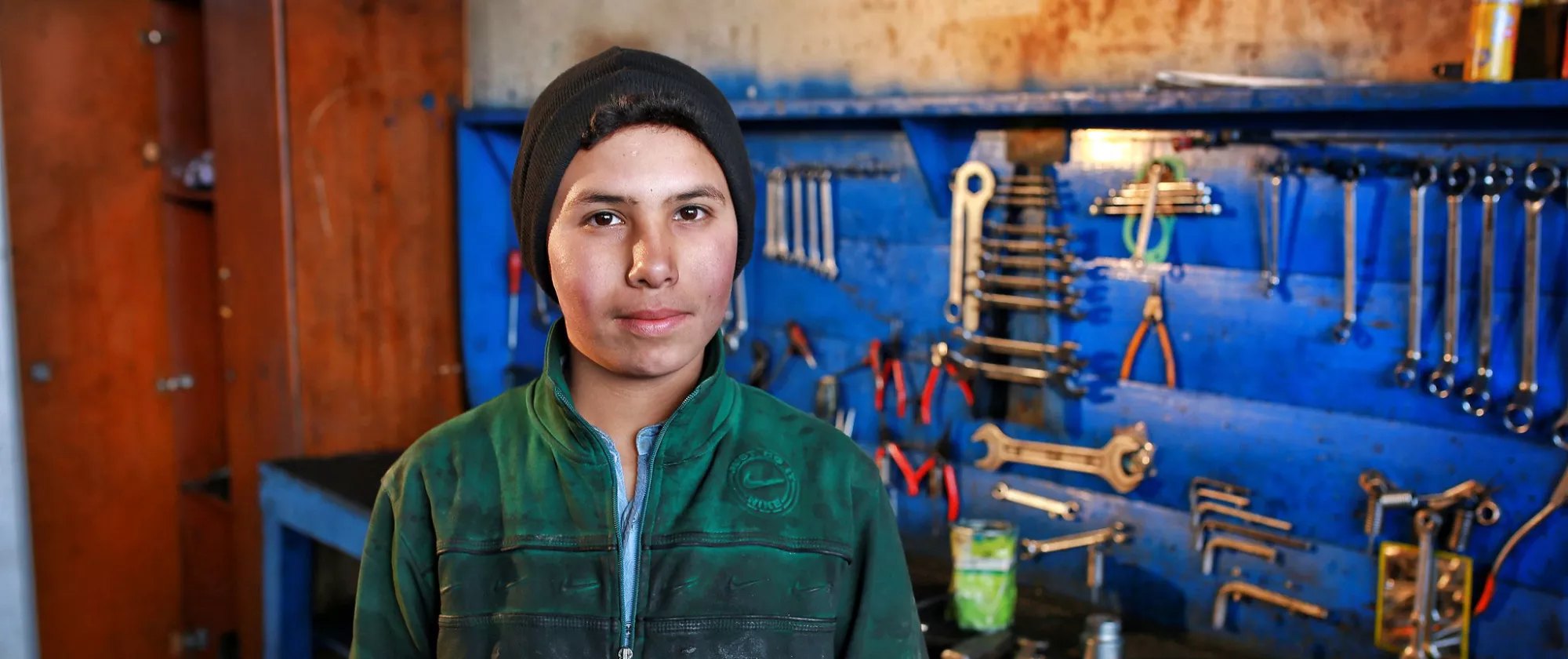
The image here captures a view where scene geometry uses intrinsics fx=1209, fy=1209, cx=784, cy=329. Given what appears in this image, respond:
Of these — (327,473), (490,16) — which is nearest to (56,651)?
(327,473)

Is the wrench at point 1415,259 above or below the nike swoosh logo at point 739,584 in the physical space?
above

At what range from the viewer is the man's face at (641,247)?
87cm

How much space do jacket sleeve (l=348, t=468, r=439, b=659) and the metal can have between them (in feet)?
3.69

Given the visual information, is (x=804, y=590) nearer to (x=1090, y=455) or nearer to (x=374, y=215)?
(x=1090, y=455)

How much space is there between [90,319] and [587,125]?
227cm

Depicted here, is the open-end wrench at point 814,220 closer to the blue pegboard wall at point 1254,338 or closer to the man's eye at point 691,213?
the blue pegboard wall at point 1254,338

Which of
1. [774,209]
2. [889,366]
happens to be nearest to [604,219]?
[889,366]

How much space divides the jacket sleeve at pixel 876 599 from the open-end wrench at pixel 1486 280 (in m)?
0.83

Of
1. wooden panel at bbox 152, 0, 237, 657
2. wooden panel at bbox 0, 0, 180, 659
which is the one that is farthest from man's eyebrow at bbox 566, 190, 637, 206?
wooden panel at bbox 0, 0, 180, 659

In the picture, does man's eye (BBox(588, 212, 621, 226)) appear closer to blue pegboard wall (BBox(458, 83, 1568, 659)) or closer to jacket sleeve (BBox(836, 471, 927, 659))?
jacket sleeve (BBox(836, 471, 927, 659))

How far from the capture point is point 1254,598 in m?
1.60

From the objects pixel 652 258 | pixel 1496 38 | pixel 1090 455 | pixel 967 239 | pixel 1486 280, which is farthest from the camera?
pixel 967 239

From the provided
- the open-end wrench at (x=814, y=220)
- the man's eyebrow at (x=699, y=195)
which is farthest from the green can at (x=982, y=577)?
the man's eyebrow at (x=699, y=195)

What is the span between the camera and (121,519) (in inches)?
109
